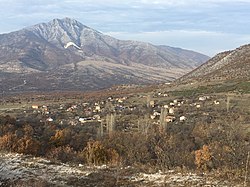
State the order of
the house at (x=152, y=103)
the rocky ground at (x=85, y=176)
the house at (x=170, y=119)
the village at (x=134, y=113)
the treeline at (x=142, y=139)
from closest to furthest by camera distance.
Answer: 1. the rocky ground at (x=85, y=176)
2. the treeline at (x=142, y=139)
3. the village at (x=134, y=113)
4. the house at (x=170, y=119)
5. the house at (x=152, y=103)

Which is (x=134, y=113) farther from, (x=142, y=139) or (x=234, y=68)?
(x=234, y=68)

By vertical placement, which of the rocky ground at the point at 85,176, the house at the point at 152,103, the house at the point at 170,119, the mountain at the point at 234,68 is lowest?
the house at the point at 170,119

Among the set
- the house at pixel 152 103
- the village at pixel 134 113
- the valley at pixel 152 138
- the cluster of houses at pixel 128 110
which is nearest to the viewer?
the valley at pixel 152 138

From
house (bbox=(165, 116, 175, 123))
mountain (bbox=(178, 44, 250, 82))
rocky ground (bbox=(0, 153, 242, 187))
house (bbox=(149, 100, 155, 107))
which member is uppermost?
mountain (bbox=(178, 44, 250, 82))

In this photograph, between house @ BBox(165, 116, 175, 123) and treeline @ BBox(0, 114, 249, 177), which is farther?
house @ BBox(165, 116, 175, 123)

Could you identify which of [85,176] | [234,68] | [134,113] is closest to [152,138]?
[85,176]

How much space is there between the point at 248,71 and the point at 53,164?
93.5m

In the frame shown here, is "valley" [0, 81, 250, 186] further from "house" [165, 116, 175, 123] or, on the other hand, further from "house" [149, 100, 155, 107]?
"house" [149, 100, 155, 107]

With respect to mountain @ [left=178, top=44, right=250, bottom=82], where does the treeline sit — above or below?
below

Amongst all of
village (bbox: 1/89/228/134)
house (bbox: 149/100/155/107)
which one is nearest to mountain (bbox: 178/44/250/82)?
village (bbox: 1/89/228/134)

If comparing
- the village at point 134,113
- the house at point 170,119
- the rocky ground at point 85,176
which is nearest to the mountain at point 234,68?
the village at point 134,113

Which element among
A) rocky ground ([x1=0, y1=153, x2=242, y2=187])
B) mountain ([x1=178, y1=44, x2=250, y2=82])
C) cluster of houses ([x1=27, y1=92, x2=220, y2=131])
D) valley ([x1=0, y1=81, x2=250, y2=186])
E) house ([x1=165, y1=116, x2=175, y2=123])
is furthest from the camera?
mountain ([x1=178, y1=44, x2=250, y2=82])

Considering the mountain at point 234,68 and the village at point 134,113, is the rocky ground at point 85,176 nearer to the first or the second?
the village at point 134,113

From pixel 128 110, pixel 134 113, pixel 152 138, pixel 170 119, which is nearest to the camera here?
pixel 152 138
